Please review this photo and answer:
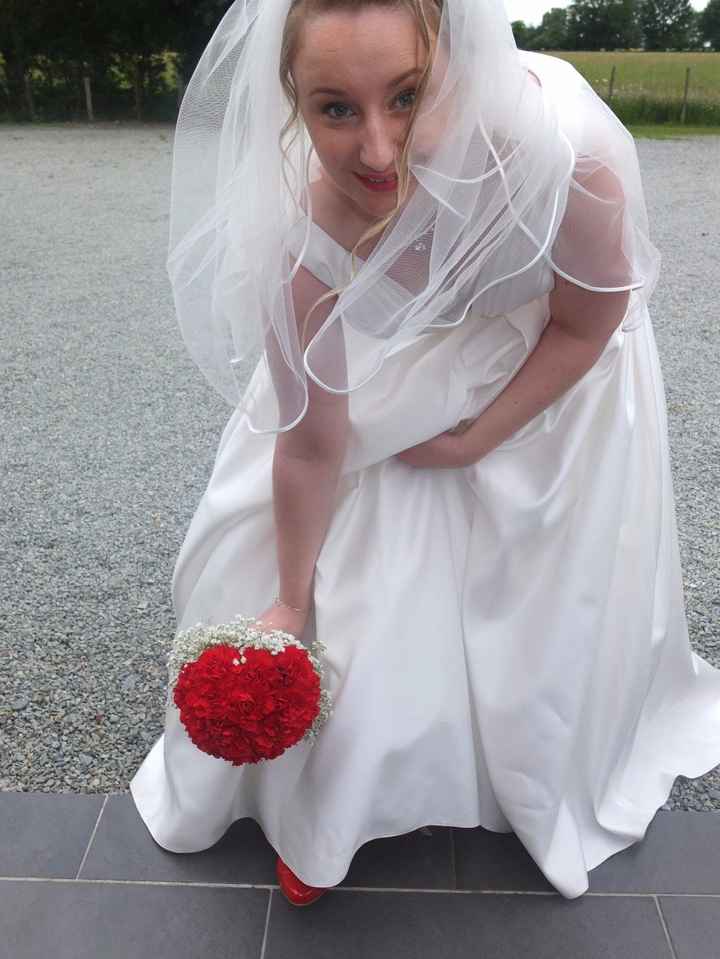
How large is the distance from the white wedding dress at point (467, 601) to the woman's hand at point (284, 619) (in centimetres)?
4

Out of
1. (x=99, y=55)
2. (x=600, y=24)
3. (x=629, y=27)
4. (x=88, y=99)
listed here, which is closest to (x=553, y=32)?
(x=600, y=24)

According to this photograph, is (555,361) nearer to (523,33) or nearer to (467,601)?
(467,601)

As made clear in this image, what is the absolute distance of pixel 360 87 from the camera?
4.45 ft

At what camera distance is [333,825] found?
180 cm

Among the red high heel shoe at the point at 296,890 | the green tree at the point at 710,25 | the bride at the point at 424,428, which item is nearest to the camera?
the bride at the point at 424,428

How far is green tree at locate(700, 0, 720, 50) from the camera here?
153ft

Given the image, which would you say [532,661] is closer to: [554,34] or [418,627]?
[418,627]

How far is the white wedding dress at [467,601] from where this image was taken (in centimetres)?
177

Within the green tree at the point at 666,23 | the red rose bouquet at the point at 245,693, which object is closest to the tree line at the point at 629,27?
the green tree at the point at 666,23

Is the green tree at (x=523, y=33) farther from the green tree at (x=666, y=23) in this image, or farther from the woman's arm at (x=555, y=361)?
the woman's arm at (x=555, y=361)

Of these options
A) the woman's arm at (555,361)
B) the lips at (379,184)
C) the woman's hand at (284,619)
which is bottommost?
the woman's hand at (284,619)

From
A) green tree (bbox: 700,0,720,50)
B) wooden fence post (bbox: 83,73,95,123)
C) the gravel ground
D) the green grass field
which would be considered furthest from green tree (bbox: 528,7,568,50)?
the gravel ground

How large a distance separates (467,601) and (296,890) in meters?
0.67

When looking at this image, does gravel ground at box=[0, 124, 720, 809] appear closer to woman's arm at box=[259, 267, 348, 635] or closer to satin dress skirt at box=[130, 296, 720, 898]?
satin dress skirt at box=[130, 296, 720, 898]
